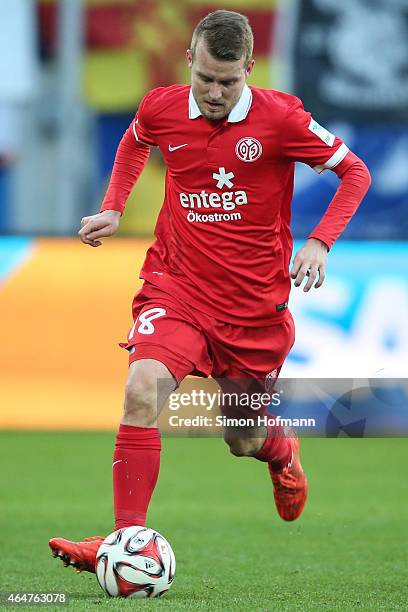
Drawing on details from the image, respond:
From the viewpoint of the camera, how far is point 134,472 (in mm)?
5281

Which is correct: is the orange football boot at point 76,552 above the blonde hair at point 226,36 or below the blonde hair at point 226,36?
below

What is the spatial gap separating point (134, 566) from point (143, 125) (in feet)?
6.19

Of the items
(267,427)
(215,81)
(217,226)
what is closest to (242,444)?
(267,427)

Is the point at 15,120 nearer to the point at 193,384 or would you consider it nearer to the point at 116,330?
the point at 116,330

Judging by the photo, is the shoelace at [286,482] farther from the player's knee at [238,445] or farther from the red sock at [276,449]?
the player's knee at [238,445]

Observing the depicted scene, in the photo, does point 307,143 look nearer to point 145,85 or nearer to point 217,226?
point 217,226

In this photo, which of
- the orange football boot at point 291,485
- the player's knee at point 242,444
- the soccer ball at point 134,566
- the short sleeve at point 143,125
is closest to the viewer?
the soccer ball at point 134,566

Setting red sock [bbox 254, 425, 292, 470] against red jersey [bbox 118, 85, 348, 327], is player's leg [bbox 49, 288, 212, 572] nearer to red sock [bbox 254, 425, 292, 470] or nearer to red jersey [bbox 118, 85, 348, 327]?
red jersey [bbox 118, 85, 348, 327]

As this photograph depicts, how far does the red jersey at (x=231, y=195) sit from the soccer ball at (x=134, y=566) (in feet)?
3.50

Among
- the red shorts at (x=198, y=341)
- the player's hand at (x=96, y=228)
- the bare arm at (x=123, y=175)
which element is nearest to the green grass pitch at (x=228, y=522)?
the red shorts at (x=198, y=341)

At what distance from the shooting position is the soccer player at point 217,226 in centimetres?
536

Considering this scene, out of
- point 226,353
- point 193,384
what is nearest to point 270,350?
point 226,353

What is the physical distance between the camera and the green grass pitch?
541 centimetres

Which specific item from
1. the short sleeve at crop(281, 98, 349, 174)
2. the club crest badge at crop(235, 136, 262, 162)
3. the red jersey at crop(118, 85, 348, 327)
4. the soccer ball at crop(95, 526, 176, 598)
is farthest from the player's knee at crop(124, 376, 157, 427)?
the short sleeve at crop(281, 98, 349, 174)
